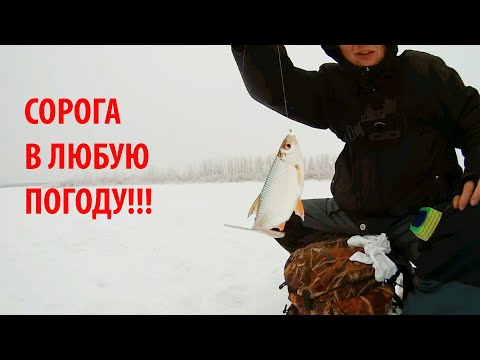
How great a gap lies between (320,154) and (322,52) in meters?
0.46

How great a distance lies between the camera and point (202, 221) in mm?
2199

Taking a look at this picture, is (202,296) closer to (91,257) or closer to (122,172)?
(91,257)

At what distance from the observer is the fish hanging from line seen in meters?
1.88

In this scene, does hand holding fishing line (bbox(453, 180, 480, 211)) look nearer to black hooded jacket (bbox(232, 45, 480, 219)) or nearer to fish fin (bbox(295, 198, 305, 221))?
black hooded jacket (bbox(232, 45, 480, 219))

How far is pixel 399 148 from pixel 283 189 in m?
0.53

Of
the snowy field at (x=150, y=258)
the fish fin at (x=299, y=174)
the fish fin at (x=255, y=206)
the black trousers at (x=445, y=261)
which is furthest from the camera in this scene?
the snowy field at (x=150, y=258)

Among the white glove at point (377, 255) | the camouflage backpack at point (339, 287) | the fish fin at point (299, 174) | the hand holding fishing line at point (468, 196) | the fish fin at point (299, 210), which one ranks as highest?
the fish fin at point (299, 174)

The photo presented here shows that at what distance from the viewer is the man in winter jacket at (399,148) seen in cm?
181

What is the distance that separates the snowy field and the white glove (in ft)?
0.96

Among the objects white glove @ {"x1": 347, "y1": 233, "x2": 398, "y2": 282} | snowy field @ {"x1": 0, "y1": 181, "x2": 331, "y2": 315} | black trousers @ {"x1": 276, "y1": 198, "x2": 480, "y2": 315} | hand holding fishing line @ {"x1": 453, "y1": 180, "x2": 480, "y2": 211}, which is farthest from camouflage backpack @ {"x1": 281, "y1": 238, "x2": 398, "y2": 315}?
hand holding fishing line @ {"x1": 453, "y1": 180, "x2": 480, "y2": 211}

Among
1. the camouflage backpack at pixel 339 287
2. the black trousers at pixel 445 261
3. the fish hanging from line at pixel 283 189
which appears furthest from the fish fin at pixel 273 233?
the black trousers at pixel 445 261

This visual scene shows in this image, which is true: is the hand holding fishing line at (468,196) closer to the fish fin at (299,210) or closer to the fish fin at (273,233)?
the fish fin at (299,210)

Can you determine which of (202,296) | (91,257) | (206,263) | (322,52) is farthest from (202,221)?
(322,52)

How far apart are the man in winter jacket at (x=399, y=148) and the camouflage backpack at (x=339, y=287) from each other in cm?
14
